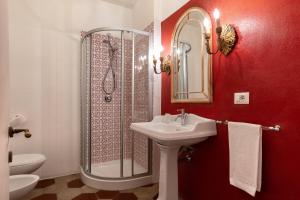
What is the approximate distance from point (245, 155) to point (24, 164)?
2.13 metres

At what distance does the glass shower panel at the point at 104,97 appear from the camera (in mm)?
2852

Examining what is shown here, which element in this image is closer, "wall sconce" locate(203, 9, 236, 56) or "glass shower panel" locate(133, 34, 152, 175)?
"wall sconce" locate(203, 9, 236, 56)

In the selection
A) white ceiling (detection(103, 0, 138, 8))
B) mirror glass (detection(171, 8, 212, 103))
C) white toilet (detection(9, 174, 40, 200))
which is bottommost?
white toilet (detection(9, 174, 40, 200))

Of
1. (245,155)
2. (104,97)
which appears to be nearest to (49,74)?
(104,97)

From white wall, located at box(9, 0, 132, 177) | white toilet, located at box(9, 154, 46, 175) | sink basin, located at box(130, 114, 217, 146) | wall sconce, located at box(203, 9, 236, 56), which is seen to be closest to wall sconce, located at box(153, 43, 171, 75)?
sink basin, located at box(130, 114, 217, 146)

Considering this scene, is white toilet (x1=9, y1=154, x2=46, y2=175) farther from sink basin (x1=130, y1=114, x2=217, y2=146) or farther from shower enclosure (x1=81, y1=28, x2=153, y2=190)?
sink basin (x1=130, y1=114, x2=217, y2=146)

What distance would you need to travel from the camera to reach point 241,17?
1.44 meters

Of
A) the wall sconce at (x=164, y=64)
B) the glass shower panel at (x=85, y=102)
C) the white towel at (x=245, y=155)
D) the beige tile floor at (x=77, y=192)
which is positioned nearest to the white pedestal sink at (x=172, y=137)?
the white towel at (x=245, y=155)

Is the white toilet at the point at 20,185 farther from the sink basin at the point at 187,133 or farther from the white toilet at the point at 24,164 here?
the sink basin at the point at 187,133

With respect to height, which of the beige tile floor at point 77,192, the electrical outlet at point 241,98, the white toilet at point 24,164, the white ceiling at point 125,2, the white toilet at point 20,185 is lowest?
the beige tile floor at point 77,192

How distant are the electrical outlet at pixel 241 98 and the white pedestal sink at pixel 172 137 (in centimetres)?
29

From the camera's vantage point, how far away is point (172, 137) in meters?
1.47

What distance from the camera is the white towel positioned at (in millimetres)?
1263

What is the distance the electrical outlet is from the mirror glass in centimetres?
26
